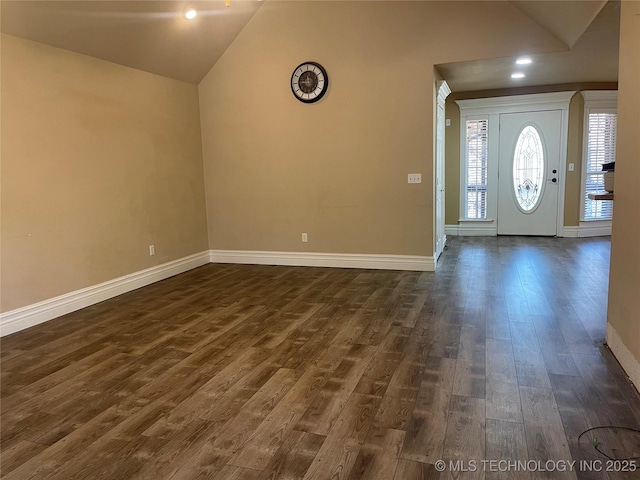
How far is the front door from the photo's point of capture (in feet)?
23.2

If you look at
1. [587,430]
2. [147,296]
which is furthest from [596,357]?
[147,296]

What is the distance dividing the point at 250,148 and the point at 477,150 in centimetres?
402

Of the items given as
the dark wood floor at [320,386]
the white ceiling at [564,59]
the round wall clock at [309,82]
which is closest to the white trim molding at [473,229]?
the white ceiling at [564,59]

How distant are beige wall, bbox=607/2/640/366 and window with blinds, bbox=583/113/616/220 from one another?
504 centimetres

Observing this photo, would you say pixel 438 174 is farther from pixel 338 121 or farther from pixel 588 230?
pixel 588 230

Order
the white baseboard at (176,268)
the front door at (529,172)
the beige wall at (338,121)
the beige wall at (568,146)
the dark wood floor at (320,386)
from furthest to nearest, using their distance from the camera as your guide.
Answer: the front door at (529,172) < the beige wall at (568,146) < the beige wall at (338,121) < the white baseboard at (176,268) < the dark wood floor at (320,386)

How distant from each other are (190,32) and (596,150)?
20.9 ft

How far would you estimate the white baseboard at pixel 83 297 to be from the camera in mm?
3577

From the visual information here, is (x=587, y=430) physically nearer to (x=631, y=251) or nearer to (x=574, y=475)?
(x=574, y=475)

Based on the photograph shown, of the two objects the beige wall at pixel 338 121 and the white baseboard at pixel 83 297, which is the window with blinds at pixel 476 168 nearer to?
the beige wall at pixel 338 121

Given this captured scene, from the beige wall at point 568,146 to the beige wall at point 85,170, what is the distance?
4.33 m

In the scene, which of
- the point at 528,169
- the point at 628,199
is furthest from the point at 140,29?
the point at 528,169

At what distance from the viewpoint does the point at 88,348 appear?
315 centimetres

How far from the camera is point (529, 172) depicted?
7.29 metres
